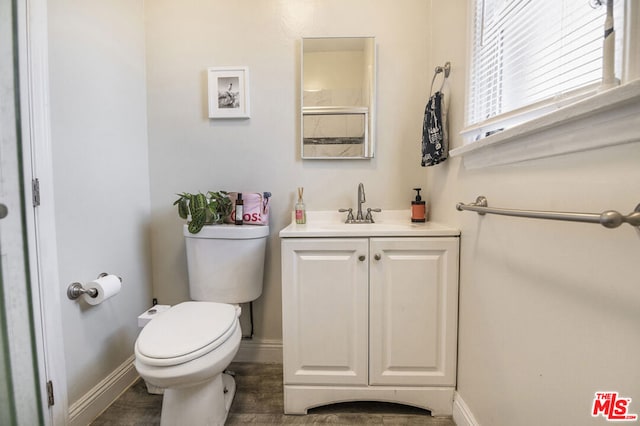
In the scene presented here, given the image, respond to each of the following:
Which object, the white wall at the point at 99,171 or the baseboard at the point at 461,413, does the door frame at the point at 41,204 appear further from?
the baseboard at the point at 461,413

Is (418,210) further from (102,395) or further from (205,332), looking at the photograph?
(102,395)

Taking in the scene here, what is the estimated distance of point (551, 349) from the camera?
2.29 ft

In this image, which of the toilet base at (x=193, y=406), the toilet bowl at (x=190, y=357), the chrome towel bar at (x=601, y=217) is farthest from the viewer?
the toilet base at (x=193, y=406)

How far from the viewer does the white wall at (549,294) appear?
0.53m

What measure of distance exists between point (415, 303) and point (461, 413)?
49 cm

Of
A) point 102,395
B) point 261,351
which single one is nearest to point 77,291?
point 102,395

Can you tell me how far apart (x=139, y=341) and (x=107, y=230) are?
65cm

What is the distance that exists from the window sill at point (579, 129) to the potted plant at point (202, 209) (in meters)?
1.25

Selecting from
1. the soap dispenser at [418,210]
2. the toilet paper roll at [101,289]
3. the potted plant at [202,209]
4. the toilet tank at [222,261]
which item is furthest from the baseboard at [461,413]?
the toilet paper roll at [101,289]

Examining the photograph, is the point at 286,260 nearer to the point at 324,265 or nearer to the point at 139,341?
the point at 324,265

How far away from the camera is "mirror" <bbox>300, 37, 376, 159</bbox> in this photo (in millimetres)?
1546

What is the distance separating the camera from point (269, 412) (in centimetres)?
124

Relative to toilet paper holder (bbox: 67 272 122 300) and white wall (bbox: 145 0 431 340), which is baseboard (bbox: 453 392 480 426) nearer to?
white wall (bbox: 145 0 431 340)

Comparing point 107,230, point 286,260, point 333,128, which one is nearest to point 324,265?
point 286,260
